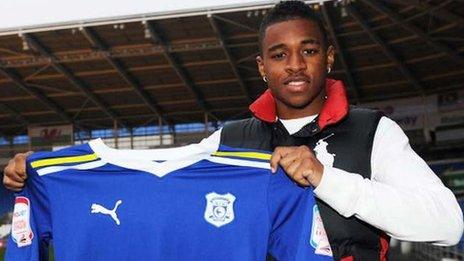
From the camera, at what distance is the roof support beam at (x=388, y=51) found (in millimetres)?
20384

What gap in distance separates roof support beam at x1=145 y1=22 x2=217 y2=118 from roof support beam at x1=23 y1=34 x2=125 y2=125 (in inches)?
175

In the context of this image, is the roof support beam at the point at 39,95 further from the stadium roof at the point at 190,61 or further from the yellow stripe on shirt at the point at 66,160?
the yellow stripe on shirt at the point at 66,160

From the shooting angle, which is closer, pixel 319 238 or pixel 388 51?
pixel 319 238

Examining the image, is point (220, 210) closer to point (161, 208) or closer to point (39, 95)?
point (161, 208)

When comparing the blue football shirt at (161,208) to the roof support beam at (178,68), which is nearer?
the blue football shirt at (161,208)

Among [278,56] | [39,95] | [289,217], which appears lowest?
[289,217]

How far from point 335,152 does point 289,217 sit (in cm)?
38

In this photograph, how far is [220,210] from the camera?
2.70 metres

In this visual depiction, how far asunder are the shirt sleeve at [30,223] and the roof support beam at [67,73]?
19.1 meters

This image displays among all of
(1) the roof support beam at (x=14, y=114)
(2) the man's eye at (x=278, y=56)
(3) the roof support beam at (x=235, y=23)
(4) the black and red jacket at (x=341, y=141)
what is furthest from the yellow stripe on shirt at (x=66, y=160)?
(1) the roof support beam at (x=14, y=114)

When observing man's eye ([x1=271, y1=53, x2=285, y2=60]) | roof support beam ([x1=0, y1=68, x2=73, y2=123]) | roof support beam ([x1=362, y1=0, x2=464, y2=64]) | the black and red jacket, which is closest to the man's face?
man's eye ([x1=271, y1=53, x2=285, y2=60])

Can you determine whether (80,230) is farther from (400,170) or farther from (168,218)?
(400,170)

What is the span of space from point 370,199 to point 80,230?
4.57 ft

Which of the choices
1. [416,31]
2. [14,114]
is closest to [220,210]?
[416,31]
